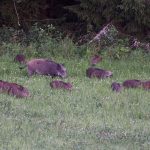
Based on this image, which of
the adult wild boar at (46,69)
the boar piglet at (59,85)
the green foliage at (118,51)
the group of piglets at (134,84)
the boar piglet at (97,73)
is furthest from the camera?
the green foliage at (118,51)

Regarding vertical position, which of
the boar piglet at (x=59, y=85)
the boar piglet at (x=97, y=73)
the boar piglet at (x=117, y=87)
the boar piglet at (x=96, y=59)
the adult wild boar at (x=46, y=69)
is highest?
the boar piglet at (x=59, y=85)

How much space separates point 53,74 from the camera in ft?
41.9

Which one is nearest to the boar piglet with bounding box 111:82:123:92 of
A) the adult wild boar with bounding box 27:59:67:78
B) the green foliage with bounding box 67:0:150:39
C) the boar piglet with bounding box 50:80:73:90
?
the boar piglet with bounding box 50:80:73:90

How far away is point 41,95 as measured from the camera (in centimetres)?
1082

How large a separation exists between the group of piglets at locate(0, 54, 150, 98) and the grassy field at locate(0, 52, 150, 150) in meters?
0.15

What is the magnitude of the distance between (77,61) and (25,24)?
17.1 feet

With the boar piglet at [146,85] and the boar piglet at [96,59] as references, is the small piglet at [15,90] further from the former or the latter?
the boar piglet at [96,59]

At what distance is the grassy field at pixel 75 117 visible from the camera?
7883 mm

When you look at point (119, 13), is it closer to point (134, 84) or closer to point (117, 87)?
point (134, 84)

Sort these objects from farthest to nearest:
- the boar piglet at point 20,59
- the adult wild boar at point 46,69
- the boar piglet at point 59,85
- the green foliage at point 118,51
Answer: the green foliage at point 118,51
the boar piglet at point 20,59
the adult wild boar at point 46,69
the boar piglet at point 59,85

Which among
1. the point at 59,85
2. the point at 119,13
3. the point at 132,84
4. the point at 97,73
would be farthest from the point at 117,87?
the point at 119,13

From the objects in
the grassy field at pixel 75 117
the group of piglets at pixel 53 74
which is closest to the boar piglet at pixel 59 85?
the group of piglets at pixel 53 74

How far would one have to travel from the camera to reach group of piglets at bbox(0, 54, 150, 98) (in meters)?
10.6

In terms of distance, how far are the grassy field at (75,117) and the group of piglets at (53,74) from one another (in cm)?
15
